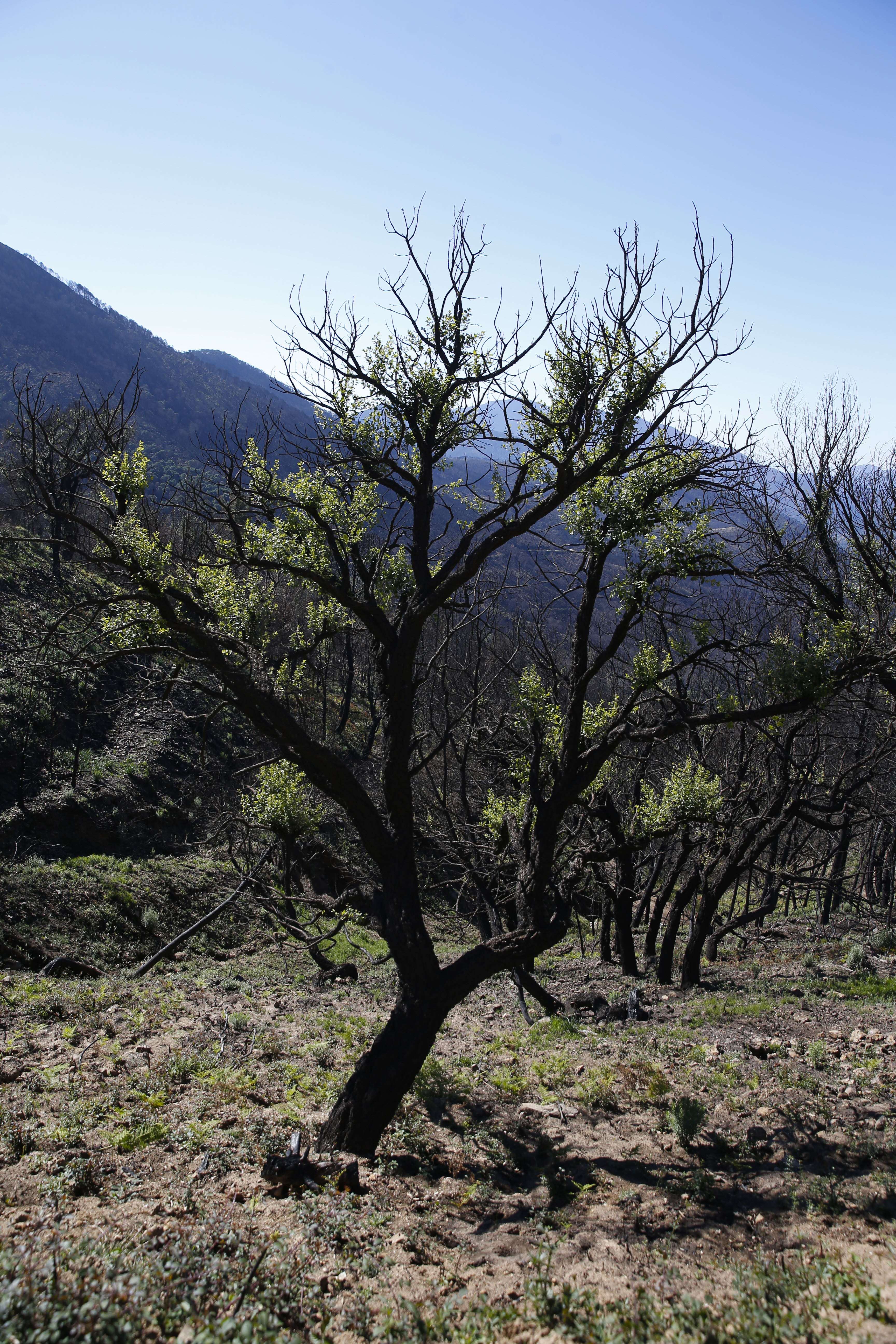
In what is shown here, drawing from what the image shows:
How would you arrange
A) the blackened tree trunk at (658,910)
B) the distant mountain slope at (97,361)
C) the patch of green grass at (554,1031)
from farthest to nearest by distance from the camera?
1. the distant mountain slope at (97,361)
2. the blackened tree trunk at (658,910)
3. the patch of green grass at (554,1031)

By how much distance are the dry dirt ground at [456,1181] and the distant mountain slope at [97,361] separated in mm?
137402

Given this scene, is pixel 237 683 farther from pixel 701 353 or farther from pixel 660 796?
pixel 660 796

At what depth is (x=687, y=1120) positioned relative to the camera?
5633 millimetres

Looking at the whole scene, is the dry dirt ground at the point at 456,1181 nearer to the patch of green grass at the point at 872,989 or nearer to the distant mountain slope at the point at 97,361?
the patch of green grass at the point at 872,989

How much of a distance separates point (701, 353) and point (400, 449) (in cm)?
288

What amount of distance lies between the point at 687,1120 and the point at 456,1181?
1.90 m

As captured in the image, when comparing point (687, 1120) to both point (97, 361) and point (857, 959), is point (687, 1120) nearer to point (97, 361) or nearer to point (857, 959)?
point (857, 959)

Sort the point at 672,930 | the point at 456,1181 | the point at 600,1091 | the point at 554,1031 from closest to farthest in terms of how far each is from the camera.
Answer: the point at 456,1181
the point at 600,1091
the point at 554,1031
the point at 672,930

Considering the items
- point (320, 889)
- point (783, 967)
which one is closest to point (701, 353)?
point (783, 967)

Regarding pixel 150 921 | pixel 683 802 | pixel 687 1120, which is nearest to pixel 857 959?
pixel 683 802

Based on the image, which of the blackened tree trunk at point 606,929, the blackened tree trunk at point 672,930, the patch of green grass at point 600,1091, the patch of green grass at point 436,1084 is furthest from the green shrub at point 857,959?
the patch of green grass at point 436,1084

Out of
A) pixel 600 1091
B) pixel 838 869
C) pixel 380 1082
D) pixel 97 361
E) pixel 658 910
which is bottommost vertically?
pixel 600 1091

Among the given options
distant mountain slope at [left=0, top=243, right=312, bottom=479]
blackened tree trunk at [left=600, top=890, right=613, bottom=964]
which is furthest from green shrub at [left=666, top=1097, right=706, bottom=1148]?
distant mountain slope at [left=0, top=243, right=312, bottom=479]

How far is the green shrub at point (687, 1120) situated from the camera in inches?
222
